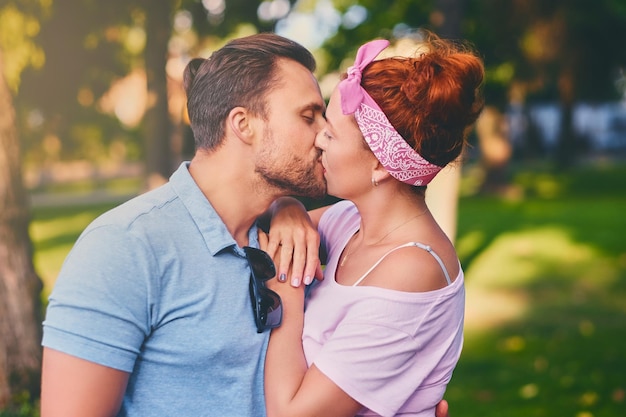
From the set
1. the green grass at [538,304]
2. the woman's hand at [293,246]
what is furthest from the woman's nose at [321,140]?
the green grass at [538,304]

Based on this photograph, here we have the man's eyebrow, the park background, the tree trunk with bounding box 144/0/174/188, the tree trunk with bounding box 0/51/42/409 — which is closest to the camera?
the man's eyebrow

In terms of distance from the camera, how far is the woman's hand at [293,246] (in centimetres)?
273

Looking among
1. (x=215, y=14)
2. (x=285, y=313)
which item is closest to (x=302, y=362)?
(x=285, y=313)

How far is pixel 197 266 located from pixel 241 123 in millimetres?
601

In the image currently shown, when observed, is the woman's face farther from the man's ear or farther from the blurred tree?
the blurred tree

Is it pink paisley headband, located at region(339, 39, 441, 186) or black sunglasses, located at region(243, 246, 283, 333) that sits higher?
pink paisley headband, located at region(339, 39, 441, 186)

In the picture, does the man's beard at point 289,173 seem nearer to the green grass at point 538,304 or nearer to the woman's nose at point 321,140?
the woman's nose at point 321,140

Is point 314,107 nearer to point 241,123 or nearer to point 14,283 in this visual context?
point 241,123

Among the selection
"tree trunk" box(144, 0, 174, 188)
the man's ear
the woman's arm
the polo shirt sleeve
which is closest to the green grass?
"tree trunk" box(144, 0, 174, 188)

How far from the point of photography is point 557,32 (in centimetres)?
2062

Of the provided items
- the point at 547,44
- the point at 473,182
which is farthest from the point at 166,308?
the point at 473,182

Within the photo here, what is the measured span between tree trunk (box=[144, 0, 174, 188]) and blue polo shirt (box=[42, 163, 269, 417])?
26.7 feet

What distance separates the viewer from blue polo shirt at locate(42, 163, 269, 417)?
2.18 m

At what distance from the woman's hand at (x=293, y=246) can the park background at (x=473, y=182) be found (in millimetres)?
719
